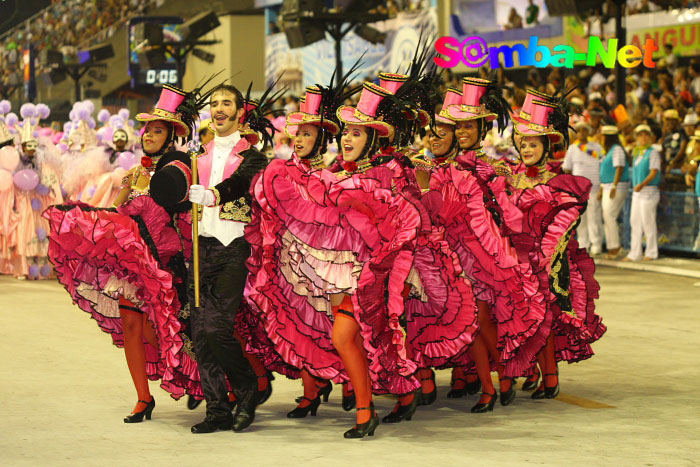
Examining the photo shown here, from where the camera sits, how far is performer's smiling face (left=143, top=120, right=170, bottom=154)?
7.62m

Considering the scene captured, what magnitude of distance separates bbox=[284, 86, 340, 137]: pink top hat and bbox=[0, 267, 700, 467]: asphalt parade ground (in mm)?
1765

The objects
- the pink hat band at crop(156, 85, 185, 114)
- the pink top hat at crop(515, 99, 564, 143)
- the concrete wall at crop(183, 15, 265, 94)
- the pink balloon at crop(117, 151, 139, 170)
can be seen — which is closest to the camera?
the pink hat band at crop(156, 85, 185, 114)

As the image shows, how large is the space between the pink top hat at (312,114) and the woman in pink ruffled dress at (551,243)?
4.84 feet

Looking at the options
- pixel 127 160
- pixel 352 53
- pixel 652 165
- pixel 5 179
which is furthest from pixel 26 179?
pixel 352 53

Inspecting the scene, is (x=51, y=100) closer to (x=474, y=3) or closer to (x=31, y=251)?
(x=474, y=3)

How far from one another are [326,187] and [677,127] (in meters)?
12.1

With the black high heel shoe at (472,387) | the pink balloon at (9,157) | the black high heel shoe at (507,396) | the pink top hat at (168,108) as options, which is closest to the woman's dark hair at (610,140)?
the pink balloon at (9,157)

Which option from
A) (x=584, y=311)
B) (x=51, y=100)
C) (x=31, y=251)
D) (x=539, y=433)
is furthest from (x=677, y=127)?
(x=51, y=100)

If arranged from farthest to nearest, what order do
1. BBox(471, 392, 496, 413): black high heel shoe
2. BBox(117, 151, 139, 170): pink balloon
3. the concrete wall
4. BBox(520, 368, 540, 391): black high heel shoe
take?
the concrete wall, BBox(117, 151, 139, 170): pink balloon, BBox(520, 368, 540, 391): black high heel shoe, BBox(471, 392, 496, 413): black high heel shoe

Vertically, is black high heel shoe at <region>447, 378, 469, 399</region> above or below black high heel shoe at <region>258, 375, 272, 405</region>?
below

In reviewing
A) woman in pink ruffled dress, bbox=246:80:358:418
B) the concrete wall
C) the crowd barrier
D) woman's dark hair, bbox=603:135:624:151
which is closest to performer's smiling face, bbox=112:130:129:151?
woman's dark hair, bbox=603:135:624:151

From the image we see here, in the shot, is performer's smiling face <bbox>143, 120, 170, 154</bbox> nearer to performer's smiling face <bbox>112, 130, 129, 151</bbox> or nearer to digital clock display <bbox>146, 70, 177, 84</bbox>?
performer's smiling face <bbox>112, 130, 129, 151</bbox>

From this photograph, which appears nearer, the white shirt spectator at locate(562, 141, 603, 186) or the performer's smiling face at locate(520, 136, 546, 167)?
the performer's smiling face at locate(520, 136, 546, 167)

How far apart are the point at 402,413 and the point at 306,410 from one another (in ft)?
2.01
